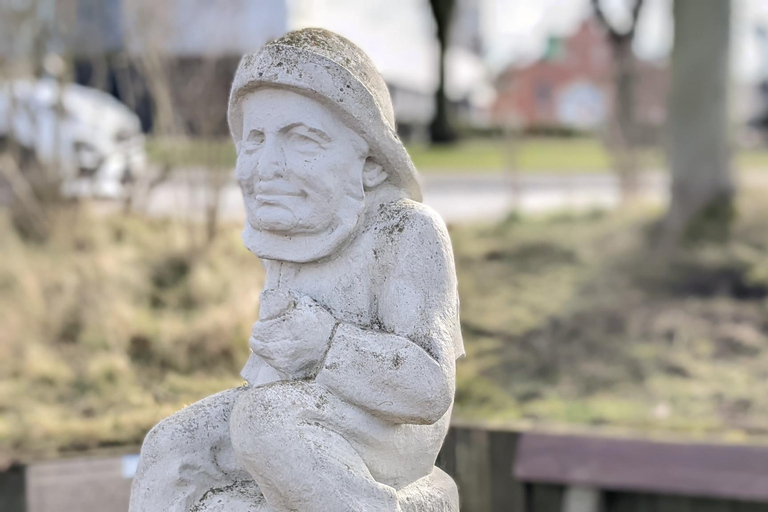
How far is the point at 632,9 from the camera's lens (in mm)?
11414

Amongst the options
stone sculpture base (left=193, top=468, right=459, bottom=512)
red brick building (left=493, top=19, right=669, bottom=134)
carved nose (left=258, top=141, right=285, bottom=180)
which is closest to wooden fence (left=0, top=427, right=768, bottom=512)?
stone sculpture base (left=193, top=468, right=459, bottom=512)

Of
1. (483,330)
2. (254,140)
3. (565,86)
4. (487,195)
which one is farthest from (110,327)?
(565,86)

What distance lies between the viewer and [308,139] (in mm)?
2338

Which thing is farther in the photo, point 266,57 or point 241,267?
point 241,267

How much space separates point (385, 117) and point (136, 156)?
762 centimetres

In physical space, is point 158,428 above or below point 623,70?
below

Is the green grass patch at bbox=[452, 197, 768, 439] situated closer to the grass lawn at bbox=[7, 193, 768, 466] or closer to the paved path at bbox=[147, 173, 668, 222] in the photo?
the grass lawn at bbox=[7, 193, 768, 466]

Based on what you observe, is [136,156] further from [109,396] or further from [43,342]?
[109,396]

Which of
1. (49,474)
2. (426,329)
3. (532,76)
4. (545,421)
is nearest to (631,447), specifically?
(545,421)

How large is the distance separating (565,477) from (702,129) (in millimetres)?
4963

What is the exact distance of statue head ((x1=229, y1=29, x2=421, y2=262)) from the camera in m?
2.29

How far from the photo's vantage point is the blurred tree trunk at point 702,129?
8219 mm

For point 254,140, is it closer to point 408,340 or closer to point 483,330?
point 408,340

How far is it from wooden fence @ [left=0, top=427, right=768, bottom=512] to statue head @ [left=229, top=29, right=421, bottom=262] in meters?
2.11
